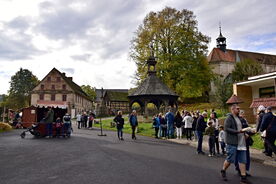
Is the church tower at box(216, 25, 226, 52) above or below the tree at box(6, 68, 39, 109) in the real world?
above

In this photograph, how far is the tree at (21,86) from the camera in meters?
65.1

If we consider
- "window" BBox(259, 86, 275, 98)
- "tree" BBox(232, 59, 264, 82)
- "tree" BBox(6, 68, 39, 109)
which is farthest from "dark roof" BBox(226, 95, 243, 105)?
"tree" BBox(6, 68, 39, 109)

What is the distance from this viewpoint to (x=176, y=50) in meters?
35.1

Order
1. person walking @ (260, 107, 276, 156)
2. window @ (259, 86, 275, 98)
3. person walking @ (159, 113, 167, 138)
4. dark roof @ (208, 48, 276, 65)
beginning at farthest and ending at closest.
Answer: dark roof @ (208, 48, 276, 65)
window @ (259, 86, 275, 98)
person walking @ (159, 113, 167, 138)
person walking @ (260, 107, 276, 156)

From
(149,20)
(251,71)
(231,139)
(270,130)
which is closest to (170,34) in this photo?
(149,20)

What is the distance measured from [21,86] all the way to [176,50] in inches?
2065

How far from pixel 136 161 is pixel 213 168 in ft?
8.31

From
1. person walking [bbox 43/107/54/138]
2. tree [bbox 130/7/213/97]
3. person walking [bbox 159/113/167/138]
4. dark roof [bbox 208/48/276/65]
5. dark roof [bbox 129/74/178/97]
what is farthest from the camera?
dark roof [bbox 208/48/276/65]

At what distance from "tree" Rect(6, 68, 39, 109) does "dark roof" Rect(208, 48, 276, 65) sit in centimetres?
4967

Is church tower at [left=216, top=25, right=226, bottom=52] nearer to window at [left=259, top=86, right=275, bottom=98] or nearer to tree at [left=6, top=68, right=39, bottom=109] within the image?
window at [left=259, top=86, right=275, bottom=98]

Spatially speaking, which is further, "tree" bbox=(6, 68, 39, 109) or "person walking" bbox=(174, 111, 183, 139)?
"tree" bbox=(6, 68, 39, 109)

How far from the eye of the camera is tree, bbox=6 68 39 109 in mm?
65069

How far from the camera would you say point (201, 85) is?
114 ft

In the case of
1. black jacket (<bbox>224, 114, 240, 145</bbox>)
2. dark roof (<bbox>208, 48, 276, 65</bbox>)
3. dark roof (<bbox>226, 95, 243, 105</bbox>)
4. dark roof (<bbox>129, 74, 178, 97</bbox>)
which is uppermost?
dark roof (<bbox>208, 48, 276, 65</bbox>)
